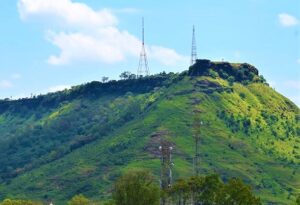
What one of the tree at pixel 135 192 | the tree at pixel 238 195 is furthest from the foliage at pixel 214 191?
the tree at pixel 135 192

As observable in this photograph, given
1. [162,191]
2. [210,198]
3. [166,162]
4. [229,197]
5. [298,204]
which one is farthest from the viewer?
[166,162]

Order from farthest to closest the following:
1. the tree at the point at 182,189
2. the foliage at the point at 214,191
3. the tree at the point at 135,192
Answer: the tree at the point at 182,189 → the tree at the point at 135,192 → the foliage at the point at 214,191

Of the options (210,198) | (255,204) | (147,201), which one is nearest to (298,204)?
(255,204)

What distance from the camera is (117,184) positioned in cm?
17600

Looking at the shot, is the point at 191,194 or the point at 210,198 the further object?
the point at 191,194

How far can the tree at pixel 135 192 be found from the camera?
172 meters

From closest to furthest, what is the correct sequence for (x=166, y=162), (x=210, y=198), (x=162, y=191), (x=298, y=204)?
(x=298, y=204)
(x=210, y=198)
(x=162, y=191)
(x=166, y=162)

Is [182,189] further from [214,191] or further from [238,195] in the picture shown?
[238,195]

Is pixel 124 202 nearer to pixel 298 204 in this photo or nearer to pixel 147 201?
pixel 147 201

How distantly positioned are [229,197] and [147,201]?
23.4 meters

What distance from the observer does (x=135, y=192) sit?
173m

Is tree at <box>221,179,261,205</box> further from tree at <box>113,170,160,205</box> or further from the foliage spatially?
tree at <box>113,170,160,205</box>

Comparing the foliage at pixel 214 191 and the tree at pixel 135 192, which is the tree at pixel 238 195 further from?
the tree at pixel 135 192

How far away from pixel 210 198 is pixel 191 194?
1743 centimetres
